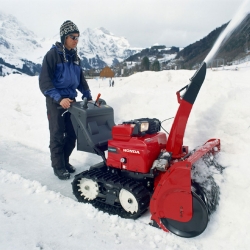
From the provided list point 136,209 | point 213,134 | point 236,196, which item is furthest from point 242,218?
Answer: point 213,134

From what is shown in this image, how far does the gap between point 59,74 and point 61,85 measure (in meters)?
0.18

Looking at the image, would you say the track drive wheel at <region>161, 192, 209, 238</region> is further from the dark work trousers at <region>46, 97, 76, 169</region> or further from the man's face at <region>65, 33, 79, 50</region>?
the man's face at <region>65, 33, 79, 50</region>

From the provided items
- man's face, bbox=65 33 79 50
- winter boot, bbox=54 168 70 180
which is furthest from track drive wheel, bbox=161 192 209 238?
man's face, bbox=65 33 79 50

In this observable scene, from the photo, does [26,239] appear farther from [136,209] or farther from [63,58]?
[63,58]

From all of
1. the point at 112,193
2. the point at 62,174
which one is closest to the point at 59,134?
the point at 62,174

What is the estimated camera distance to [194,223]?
3.05 m

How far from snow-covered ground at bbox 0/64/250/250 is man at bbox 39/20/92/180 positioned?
22.3 inches

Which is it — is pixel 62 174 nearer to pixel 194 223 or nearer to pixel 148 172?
pixel 148 172

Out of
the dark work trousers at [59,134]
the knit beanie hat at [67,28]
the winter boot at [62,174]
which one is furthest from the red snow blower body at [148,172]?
the knit beanie hat at [67,28]

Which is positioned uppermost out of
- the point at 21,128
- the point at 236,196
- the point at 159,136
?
the point at 159,136

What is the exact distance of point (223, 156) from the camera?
3.78 metres

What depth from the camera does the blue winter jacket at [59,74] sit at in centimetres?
434

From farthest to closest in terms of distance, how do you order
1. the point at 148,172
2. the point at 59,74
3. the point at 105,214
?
the point at 59,74
the point at 105,214
the point at 148,172

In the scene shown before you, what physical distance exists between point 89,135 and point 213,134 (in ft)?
8.06
